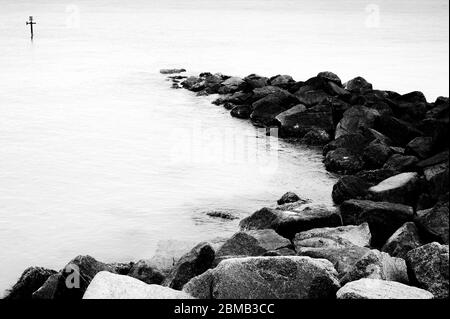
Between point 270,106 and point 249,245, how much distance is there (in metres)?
11.5

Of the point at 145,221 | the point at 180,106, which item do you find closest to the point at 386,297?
the point at 145,221

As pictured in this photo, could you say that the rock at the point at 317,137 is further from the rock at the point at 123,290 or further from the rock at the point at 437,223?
the rock at the point at 123,290

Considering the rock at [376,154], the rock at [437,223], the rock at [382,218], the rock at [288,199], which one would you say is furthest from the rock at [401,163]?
the rock at [437,223]

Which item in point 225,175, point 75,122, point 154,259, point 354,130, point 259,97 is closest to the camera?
point 154,259

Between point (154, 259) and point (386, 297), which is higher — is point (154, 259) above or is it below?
below

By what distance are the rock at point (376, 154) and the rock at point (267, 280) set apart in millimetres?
7300

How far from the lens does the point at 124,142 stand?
626 inches

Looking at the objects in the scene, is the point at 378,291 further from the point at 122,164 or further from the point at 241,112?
the point at 241,112

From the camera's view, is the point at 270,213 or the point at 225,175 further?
the point at 225,175

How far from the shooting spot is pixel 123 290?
5.55 metres

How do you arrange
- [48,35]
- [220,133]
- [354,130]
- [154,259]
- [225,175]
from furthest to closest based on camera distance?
[48,35] → [220,133] → [354,130] → [225,175] → [154,259]

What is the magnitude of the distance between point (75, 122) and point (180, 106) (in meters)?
4.43

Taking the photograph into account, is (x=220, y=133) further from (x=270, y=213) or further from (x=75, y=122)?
(x=270, y=213)

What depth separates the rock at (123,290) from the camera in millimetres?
5457
